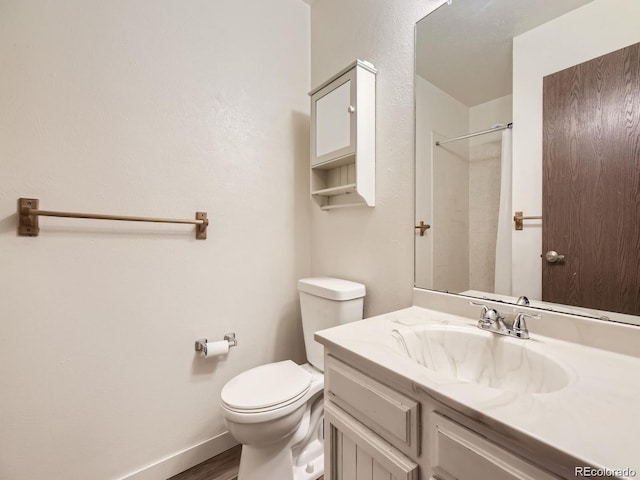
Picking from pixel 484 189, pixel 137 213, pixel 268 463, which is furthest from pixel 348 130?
pixel 268 463

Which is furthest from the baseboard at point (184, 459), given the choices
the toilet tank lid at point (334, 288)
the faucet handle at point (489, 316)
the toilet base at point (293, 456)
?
the faucet handle at point (489, 316)

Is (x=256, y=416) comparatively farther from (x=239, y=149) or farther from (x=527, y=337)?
(x=239, y=149)

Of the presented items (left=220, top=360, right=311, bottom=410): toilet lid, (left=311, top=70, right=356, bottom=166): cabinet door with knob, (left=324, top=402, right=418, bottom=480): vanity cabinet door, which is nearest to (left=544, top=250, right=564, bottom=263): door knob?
(left=324, top=402, right=418, bottom=480): vanity cabinet door

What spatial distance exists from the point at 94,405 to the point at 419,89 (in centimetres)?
189

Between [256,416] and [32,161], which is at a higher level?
[32,161]

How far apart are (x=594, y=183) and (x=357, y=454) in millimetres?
966

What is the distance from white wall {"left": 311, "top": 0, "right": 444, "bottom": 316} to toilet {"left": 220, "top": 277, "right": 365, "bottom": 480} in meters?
0.14

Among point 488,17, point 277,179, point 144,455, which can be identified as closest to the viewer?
point 488,17

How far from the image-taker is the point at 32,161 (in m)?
1.06

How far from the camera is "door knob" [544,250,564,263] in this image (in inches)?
33.5

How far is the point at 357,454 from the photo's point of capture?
74 centimetres

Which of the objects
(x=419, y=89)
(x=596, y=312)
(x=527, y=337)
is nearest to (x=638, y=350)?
(x=596, y=312)

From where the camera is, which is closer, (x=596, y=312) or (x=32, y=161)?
(x=596, y=312)

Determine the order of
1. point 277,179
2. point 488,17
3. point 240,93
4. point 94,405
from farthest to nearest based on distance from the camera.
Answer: point 277,179
point 240,93
point 94,405
point 488,17
